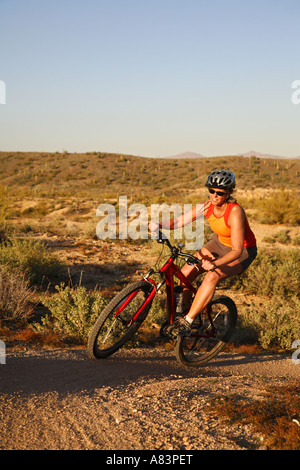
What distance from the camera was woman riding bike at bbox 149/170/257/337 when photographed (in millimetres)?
4398

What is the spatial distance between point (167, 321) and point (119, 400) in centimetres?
128

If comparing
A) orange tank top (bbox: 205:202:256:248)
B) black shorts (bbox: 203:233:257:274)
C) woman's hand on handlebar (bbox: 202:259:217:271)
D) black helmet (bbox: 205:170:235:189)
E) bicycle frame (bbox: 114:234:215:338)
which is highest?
black helmet (bbox: 205:170:235:189)

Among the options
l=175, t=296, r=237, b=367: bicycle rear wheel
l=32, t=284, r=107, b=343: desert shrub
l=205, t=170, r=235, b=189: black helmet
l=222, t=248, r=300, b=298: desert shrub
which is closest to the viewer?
l=205, t=170, r=235, b=189: black helmet

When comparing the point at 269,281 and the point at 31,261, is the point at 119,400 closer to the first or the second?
the point at 31,261

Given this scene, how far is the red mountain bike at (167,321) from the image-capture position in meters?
4.42

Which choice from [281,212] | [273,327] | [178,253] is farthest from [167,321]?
[281,212]

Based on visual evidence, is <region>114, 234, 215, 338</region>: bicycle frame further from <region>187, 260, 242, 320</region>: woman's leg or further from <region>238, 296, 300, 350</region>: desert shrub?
<region>238, 296, 300, 350</region>: desert shrub

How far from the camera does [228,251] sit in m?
4.77

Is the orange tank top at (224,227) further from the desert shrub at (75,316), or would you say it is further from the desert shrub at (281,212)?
the desert shrub at (281,212)

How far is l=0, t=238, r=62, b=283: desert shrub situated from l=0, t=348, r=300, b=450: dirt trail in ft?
13.5

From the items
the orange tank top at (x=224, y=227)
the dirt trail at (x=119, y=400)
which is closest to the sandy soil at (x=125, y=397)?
the dirt trail at (x=119, y=400)

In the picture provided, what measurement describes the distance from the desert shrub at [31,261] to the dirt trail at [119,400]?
4121 millimetres

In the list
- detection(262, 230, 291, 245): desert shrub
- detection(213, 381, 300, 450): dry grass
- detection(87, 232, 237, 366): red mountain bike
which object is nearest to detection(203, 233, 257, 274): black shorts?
detection(87, 232, 237, 366): red mountain bike

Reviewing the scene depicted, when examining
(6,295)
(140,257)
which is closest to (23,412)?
(6,295)
